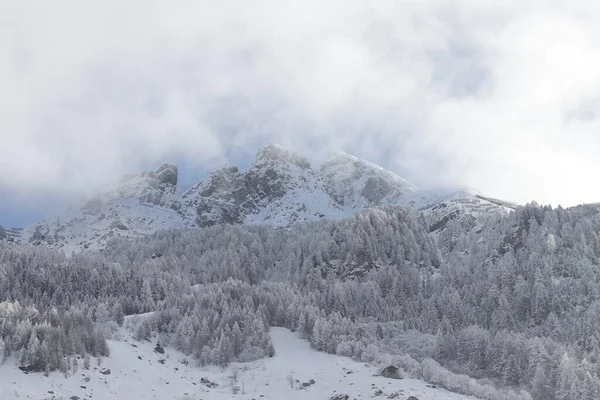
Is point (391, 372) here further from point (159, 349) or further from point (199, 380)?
point (159, 349)

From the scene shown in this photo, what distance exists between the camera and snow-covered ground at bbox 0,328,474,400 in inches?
3221

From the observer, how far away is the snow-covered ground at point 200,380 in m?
81.8

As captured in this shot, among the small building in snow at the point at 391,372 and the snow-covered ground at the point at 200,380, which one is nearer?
the snow-covered ground at the point at 200,380

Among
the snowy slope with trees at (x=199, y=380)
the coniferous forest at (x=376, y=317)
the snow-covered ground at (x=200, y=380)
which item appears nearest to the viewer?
the snow-covered ground at (x=200, y=380)

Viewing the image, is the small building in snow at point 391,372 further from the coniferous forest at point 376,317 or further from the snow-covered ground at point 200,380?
the coniferous forest at point 376,317

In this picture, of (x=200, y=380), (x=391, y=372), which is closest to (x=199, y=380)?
(x=200, y=380)

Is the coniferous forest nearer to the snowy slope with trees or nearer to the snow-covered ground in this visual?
the snowy slope with trees

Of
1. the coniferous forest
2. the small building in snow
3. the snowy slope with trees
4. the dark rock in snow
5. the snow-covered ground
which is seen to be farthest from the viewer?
the dark rock in snow

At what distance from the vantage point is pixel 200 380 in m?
104

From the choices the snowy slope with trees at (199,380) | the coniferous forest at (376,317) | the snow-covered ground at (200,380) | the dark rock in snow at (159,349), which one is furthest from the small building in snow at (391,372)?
the dark rock in snow at (159,349)

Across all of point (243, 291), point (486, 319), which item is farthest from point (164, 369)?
point (486, 319)

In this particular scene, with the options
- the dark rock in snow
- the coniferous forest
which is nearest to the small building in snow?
the coniferous forest

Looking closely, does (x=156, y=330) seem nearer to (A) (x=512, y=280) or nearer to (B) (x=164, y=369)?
(B) (x=164, y=369)

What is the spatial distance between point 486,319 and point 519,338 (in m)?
44.2
